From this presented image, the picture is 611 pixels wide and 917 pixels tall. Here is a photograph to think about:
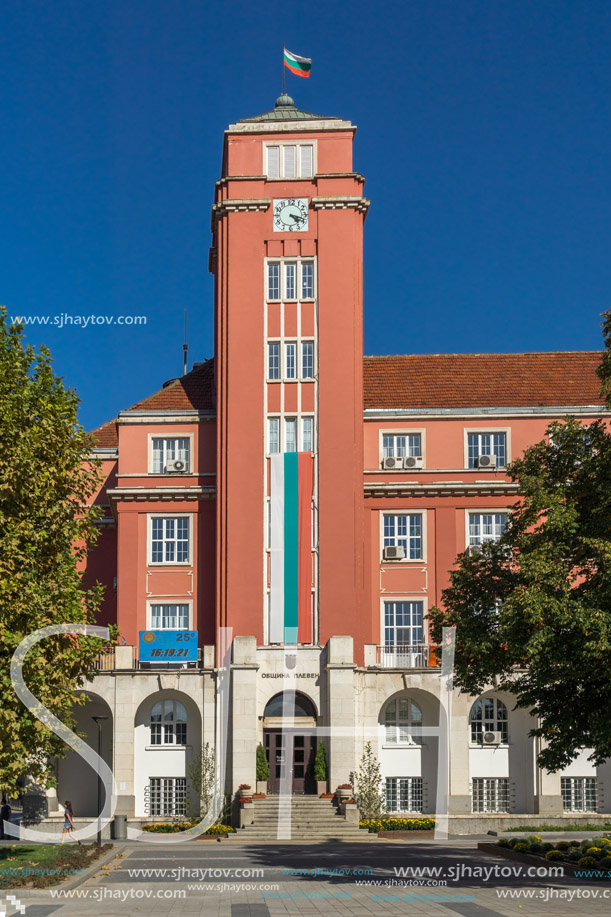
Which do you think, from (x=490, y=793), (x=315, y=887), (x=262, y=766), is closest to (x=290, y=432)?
(x=262, y=766)

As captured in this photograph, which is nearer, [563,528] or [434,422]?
[563,528]

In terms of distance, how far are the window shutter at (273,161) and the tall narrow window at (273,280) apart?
12.7 ft

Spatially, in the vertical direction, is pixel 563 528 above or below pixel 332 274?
below

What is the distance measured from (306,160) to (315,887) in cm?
3168

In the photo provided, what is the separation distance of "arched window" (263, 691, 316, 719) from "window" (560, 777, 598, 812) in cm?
1012

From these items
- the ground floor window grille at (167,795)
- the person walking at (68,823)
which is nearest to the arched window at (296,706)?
the ground floor window grille at (167,795)

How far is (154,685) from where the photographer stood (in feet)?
146

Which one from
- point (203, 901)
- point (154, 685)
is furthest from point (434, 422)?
point (203, 901)

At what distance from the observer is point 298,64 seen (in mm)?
48969

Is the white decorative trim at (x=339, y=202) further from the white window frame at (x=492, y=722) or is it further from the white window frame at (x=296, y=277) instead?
the white window frame at (x=492, y=722)

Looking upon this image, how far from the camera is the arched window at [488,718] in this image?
149ft

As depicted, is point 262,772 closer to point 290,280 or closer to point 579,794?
point 579,794

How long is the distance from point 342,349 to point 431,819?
18418 millimetres

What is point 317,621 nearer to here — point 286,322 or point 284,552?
point 284,552
